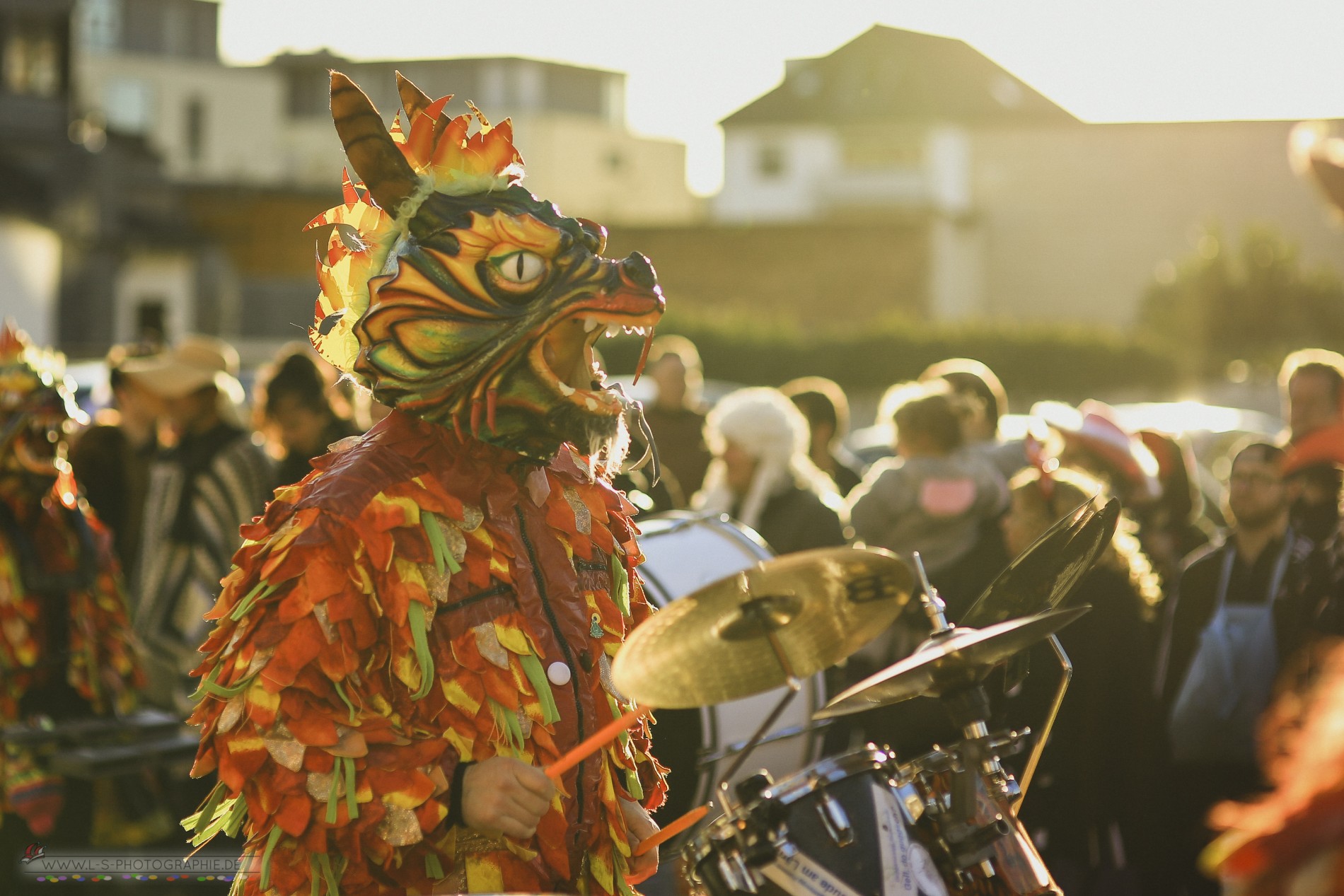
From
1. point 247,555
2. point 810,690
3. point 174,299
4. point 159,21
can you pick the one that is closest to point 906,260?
point 174,299

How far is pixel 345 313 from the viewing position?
2.75 m

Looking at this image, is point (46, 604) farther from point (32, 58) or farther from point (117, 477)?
point (32, 58)

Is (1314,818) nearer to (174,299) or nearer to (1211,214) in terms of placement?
(174,299)

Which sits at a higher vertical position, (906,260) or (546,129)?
(546,129)

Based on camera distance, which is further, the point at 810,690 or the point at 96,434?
the point at 96,434

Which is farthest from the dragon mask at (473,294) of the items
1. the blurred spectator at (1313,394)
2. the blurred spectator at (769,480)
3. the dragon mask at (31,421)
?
the blurred spectator at (1313,394)

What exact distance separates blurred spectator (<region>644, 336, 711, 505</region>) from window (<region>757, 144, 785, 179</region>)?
3810cm

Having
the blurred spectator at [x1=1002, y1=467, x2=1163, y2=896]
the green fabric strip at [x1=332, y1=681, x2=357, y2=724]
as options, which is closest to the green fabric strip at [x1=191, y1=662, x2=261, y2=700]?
the green fabric strip at [x1=332, y1=681, x2=357, y2=724]

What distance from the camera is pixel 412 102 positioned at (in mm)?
2824

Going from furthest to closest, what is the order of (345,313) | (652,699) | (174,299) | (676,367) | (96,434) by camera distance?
1. (174,299)
2. (676,367)
3. (96,434)
4. (345,313)
5. (652,699)

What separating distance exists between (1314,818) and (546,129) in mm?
48775

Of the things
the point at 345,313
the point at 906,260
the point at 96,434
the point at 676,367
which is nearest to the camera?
the point at 345,313

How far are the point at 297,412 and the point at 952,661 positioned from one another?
393cm

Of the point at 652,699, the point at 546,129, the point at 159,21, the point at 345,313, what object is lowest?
the point at 652,699
